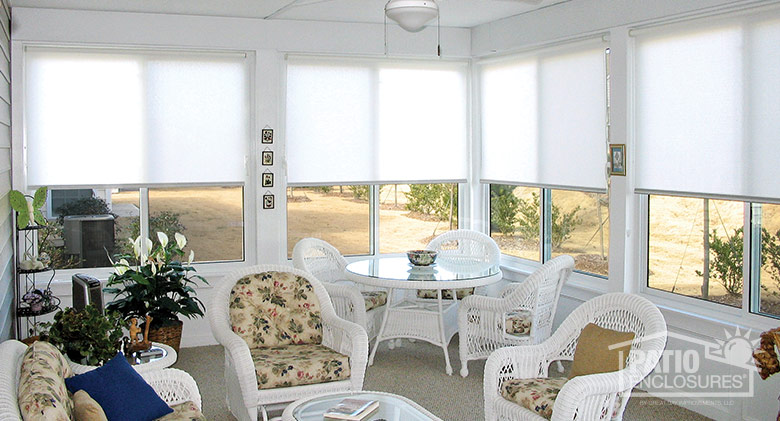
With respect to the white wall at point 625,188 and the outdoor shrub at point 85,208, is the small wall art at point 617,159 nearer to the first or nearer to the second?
the white wall at point 625,188

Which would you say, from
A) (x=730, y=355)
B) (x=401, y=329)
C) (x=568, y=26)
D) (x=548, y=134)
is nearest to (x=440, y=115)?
(x=548, y=134)

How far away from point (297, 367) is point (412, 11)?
202cm

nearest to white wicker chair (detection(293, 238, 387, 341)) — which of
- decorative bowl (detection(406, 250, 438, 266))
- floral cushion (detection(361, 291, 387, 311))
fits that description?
floral cushion (detection(361, 291, 387, 311))

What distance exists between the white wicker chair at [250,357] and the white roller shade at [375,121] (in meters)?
1.99

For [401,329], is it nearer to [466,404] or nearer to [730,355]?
[466,404]

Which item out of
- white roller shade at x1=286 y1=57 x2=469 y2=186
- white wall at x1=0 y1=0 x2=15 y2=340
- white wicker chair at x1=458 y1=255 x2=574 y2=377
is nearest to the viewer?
white wall at x1=0 y1=0 x2=15 y2=340

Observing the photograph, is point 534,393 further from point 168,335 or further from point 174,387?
point 168,335

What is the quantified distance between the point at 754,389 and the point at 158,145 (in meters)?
4.62

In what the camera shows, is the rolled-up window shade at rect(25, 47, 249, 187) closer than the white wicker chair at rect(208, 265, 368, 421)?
No

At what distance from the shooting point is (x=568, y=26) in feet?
18.5

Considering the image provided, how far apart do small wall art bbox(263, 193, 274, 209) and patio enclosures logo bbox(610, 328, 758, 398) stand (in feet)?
10.6

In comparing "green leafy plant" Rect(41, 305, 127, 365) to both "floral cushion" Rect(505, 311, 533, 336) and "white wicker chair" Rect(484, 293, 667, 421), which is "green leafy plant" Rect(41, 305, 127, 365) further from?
"floral cushion" Rect(505, 311, 533, 336)

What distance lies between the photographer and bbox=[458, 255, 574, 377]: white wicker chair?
4.96 metres

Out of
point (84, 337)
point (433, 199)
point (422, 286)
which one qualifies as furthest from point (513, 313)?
point (84, 337)
